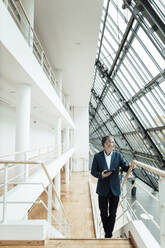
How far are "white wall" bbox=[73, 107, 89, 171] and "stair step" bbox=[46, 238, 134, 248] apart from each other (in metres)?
13.0

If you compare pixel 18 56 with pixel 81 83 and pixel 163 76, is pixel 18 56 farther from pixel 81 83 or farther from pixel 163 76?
pixel 81 83

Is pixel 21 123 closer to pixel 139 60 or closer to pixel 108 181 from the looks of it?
pixel 108 181

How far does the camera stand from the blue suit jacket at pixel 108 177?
6.77 ft

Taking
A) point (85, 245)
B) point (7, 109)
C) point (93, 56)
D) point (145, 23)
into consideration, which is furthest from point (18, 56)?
point (93, 56)

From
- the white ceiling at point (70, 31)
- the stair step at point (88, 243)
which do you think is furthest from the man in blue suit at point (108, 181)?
the white ceiling at point (70, 31)

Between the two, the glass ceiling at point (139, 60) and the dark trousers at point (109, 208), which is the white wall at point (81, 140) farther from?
the dark trousers at point (109, 208)

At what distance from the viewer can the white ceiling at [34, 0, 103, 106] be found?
4.32 m

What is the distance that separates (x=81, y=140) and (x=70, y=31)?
1061 cm

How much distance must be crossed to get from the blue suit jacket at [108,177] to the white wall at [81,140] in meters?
12.7

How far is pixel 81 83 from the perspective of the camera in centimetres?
988

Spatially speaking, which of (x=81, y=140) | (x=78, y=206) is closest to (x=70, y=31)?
(x=78, y=206)

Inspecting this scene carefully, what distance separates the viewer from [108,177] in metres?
2.09

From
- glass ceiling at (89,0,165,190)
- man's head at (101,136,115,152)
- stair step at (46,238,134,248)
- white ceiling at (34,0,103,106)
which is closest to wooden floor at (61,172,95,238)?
glass ceiling at (89,0,165,190)

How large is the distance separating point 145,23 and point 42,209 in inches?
294
